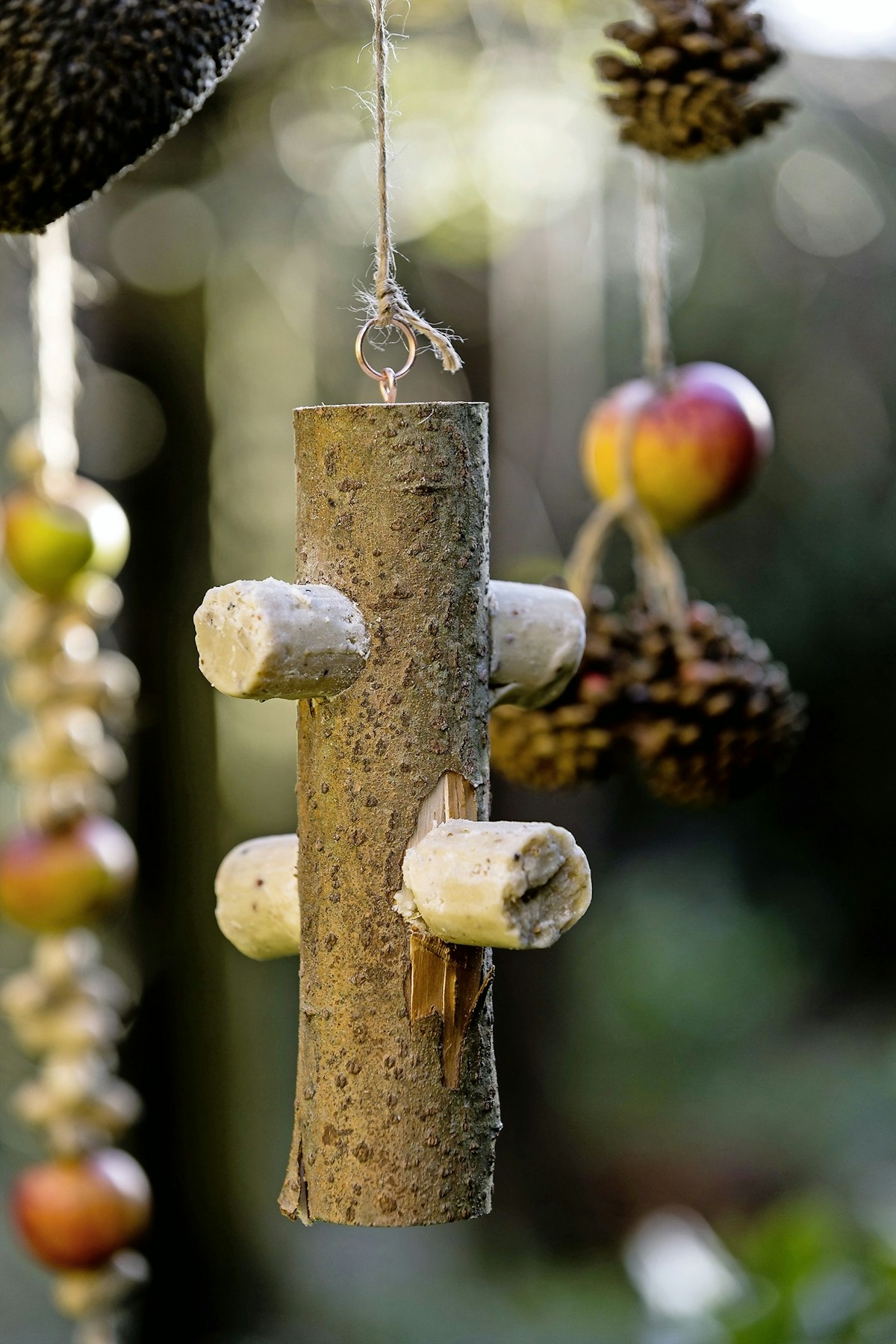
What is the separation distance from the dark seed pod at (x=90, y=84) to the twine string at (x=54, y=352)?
403 mm

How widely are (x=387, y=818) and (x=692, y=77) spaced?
0.46 m

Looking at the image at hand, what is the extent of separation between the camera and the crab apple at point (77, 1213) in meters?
0.93

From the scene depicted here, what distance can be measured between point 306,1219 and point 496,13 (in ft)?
4.77

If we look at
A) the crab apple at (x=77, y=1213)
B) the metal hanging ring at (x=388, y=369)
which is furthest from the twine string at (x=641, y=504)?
the crab apple at (x=77, y=1213)

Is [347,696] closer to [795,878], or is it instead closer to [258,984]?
[258,984]

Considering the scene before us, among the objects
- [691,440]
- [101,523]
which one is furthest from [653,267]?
[101,523]

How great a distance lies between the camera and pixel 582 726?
0.80 metres

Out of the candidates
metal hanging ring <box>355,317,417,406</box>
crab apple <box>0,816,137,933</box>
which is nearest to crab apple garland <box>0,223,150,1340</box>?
crab apple <box>0,816,137,933</box>

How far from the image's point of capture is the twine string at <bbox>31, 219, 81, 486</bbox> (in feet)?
3.13

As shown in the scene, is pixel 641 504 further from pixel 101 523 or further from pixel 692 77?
pixel 101 523

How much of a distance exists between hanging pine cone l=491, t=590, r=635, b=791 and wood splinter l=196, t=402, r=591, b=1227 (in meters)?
0.23

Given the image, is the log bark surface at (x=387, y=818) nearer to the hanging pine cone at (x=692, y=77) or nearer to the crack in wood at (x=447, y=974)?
the crack in wood at (x=447, y=974)

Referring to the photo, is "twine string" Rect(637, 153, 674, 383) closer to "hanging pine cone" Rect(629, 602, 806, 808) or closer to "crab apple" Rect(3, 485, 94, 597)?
"hanging pine cone" Rect(629, 602, 806, 808)

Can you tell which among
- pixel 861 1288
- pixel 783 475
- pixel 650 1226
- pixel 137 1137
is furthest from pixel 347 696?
pixel 783 475
